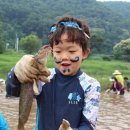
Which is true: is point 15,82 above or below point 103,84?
above

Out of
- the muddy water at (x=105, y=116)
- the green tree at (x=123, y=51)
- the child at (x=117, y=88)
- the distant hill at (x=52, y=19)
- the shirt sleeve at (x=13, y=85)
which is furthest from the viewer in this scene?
the distant hill at (x=52, y=19)

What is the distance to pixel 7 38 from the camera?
61.0m

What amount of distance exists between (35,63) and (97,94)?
446mm

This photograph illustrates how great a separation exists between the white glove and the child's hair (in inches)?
10.7

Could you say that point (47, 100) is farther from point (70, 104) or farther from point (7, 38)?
point (7, 38)

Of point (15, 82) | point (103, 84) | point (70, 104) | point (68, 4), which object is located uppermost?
point (68, 4)

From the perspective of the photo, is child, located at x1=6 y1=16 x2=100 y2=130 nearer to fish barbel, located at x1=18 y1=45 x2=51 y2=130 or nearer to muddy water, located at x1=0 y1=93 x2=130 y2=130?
fish barbel, located at x1=18 y1=45 x2=51 y2=130

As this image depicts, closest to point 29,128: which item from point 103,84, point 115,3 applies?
point 103,84

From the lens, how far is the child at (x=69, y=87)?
2.19 m

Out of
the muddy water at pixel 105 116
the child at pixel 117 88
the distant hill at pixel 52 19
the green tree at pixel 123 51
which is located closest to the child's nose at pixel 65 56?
the muddy water at pixel 105 116

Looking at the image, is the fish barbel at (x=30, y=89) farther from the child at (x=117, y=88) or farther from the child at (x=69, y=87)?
the child at (x=117, y=88)

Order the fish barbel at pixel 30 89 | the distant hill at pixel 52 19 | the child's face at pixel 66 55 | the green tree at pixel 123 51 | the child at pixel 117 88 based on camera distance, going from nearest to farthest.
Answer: the fish barbel at pixel 30 89
the child's face at pixel 66 55
the child at pixel 117 88
the green tree at pixel 123 51
the distant hill at pixel 52 19

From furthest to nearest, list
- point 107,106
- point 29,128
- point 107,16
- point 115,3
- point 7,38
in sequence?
point 115,3 → point 107,16 → point 7,38 → point 107,106 → point 29,128

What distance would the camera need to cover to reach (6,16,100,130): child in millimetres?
2188
